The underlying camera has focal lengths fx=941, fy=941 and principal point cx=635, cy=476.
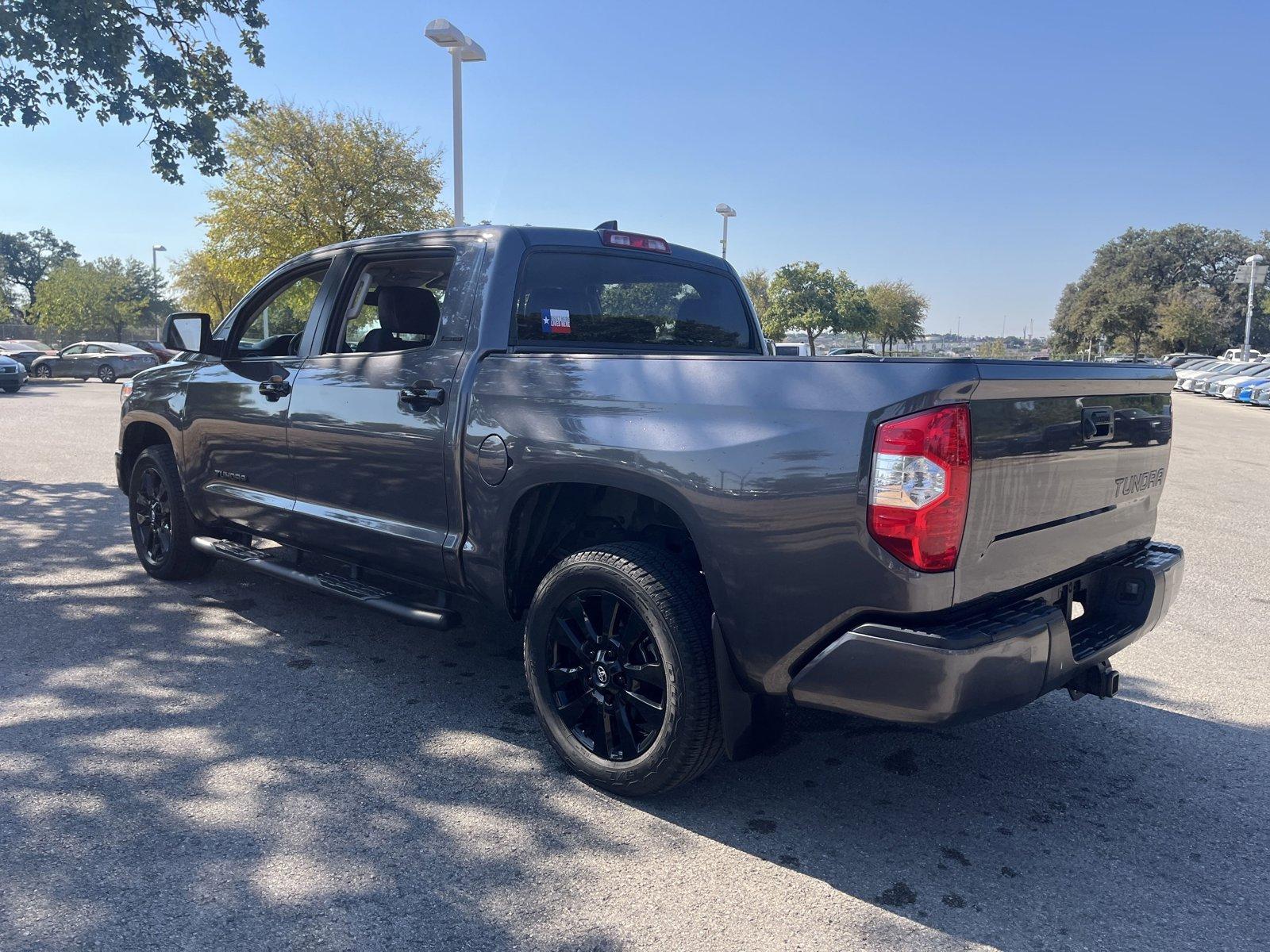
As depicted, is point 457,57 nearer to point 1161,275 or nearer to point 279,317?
point 279,317

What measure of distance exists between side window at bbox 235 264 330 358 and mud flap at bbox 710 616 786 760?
279 centimetres

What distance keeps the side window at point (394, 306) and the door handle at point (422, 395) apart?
248 mm

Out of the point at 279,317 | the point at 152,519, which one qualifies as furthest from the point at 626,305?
the point at 152,519

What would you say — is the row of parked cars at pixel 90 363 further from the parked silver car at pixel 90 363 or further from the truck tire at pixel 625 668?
the truck tire at pixel 625 668

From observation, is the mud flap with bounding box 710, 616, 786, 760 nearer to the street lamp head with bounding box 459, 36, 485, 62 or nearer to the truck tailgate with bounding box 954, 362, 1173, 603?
the truck tailgate with bounding box 954, 362, 1173, 603

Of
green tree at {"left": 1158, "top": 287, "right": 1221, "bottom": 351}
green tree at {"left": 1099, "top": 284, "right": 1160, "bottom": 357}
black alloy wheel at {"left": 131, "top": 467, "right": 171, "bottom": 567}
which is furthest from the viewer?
Result: green tree at {"left": 1099, "top": 284, "right": 1160, "bottom": 357}

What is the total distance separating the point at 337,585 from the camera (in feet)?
13.8

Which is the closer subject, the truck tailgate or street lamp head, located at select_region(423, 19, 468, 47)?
the truck tailgate

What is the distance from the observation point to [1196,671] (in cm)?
455

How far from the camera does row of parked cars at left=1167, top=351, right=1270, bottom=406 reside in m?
31.0

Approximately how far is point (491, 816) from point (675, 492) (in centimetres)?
121

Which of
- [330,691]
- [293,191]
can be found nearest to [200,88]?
[330,691]

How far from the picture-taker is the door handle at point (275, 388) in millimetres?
4445

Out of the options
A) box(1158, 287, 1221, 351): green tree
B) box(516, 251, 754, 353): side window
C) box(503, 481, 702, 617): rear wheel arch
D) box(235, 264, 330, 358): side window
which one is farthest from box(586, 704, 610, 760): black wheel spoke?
box(1158, 287, 1221, 351): green tree
